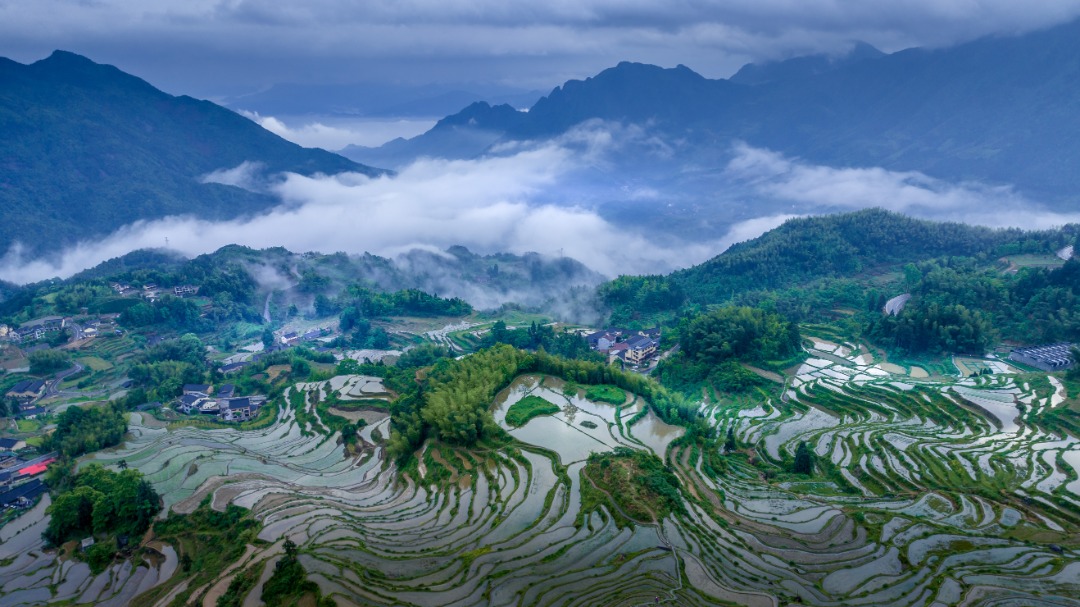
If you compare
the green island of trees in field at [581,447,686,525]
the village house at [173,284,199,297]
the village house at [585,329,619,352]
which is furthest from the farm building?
the village house at [173,284,199,297]

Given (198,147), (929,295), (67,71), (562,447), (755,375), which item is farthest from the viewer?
(198,147)

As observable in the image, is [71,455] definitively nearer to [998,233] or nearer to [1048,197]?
[998,233]

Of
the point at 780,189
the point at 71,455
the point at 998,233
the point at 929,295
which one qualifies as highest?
the point at 780,189

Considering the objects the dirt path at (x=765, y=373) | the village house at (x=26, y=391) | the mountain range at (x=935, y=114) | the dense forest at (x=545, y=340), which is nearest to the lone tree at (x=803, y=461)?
the dirt path at (x=765, y=373)

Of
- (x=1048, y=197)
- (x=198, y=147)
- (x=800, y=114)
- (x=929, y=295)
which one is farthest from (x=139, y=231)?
(x=800, y=114)

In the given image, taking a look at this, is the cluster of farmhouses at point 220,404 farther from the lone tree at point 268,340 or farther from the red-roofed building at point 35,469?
the lone tree at point 268,340

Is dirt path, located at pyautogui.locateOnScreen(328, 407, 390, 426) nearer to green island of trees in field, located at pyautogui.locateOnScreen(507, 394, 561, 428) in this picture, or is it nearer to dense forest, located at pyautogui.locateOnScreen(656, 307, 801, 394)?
green island of trees in field, located at pyautogui.locateOnScreen(507, 394, 561, 428)

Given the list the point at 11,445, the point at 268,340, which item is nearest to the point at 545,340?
the point at 268,340
